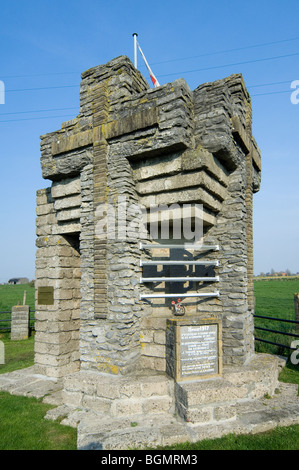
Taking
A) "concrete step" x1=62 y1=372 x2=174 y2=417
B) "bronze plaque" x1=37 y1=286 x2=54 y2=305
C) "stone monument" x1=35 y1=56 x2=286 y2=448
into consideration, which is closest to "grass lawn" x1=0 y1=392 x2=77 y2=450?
"stone monument" x1=35 y1=56 x2=286 y2=448

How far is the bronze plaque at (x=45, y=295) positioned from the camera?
→ 24.5 ft

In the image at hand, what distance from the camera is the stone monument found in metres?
5.18

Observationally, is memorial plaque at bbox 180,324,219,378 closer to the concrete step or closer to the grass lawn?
the concrete step

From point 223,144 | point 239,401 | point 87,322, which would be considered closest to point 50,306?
point 87,322

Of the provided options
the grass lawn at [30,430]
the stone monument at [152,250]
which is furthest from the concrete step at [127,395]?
the grass lawn at [30,430]

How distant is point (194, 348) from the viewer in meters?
5.20

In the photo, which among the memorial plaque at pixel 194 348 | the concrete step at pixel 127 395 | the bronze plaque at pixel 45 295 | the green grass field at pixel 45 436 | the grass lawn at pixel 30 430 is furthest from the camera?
the bronze plaque at pixel 45 295

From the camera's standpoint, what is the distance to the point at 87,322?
6.11 m

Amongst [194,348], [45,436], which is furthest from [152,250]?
[45,436]

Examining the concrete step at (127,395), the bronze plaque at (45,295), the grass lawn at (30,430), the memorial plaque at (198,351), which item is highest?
the bronze plaque at (45,295)

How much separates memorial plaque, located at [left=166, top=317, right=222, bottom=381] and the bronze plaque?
347 centimetres

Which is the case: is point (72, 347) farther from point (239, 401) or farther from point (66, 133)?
point (66, 133)

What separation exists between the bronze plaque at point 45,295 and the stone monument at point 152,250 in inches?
1.5

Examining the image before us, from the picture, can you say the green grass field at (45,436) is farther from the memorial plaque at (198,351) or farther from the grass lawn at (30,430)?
the memorial plaque at (198,351)
